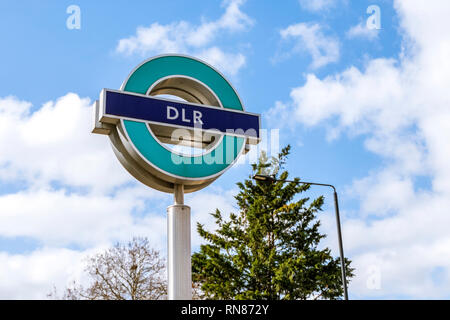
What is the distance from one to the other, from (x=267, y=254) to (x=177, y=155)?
16.4 meters

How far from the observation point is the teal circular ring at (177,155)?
348 inches

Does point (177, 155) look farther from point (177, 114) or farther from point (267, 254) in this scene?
point (267, 254)

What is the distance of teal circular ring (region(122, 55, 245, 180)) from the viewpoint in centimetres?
885

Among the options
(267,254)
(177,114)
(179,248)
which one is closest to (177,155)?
(177,114)

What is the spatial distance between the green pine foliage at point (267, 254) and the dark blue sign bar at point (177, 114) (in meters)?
14.7

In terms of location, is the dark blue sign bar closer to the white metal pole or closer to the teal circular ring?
the teal circular ring

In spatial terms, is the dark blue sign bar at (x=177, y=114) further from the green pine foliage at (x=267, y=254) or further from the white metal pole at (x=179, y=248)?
the green pine foliage at (x=267, y=254)

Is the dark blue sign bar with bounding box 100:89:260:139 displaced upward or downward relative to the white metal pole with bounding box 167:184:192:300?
upward

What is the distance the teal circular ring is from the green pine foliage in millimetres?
14771

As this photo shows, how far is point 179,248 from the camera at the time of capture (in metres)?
8.81

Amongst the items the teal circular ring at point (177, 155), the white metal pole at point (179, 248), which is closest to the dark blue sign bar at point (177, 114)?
the teal circular ring at point (177, 155)

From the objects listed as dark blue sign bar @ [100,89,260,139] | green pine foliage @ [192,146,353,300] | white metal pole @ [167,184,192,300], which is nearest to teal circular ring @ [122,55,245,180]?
dark blue sign bar @ [100,89,260,139]

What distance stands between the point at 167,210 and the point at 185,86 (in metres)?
2.38
